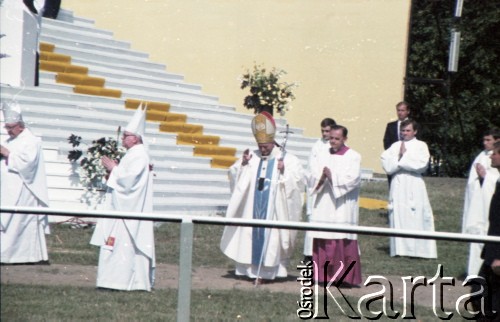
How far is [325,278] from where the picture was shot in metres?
4.90

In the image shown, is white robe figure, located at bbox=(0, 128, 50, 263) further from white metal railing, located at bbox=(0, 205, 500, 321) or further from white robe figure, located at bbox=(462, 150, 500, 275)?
white metal railing, located at bbox=(0, 205, 500, 321)

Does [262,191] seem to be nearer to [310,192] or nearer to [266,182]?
[266,182]

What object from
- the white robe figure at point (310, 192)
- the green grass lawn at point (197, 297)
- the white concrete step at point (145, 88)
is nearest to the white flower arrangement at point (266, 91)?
the white concrete step at point (145, 88)

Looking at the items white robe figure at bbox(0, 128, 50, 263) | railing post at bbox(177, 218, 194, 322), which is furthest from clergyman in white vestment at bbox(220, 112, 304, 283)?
railing post at bbox(177, 218, 194, 322)

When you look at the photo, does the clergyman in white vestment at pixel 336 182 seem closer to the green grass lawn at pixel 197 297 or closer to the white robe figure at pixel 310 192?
the white robe figure at pixel 310 192

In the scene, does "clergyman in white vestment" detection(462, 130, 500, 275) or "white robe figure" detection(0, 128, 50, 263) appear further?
"white robe figure" detection(0, 128, 50, 263)

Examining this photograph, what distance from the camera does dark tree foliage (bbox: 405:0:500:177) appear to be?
80.3 ft

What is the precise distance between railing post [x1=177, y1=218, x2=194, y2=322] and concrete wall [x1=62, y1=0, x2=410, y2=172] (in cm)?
1470

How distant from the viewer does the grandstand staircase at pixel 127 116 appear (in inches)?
549

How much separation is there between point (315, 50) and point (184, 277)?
15368mm

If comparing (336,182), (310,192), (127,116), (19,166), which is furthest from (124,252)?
(127,116)

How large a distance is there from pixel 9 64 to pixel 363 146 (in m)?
14.3

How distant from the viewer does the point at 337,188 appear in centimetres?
1005

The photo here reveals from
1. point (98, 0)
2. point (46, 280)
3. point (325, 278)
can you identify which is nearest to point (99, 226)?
point (46, 280)
